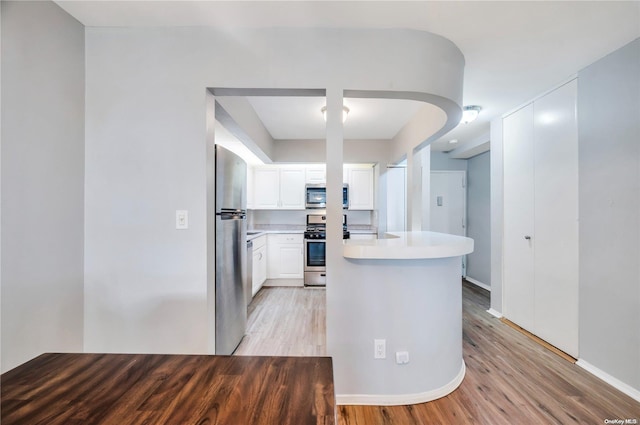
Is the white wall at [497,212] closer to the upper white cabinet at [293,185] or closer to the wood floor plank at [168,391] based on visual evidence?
the upper white cabinet at [293,185]

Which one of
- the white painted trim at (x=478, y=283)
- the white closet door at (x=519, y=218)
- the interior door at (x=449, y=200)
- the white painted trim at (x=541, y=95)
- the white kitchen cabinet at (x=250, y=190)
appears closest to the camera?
the white painted trim at (x=541, y=95)

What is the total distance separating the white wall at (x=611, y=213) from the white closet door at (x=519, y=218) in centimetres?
53

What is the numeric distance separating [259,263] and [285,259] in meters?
0.53

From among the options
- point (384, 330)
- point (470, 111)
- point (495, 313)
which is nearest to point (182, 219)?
point (384, 330)

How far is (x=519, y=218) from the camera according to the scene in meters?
2.66

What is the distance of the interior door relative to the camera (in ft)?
14.7

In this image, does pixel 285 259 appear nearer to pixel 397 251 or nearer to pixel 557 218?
pixel 397 251

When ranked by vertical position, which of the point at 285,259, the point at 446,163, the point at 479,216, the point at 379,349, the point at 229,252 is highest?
the point at 446,163

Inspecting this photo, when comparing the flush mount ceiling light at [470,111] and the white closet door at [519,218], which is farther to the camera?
the flush mount ceiling light at [470,111]

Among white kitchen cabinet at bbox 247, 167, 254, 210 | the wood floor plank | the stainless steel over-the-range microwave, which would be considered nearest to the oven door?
the stainless steel over-the-range microwave

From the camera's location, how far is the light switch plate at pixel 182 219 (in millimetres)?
1498

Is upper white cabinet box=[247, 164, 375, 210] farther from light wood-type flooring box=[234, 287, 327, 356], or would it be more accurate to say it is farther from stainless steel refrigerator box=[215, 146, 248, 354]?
stainless steel refrigerator box=[215, 146, 248, 354]

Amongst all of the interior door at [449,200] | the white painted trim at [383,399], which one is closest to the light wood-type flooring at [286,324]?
the white painted trim at [383,399]

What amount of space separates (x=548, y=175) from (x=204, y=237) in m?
2.94
